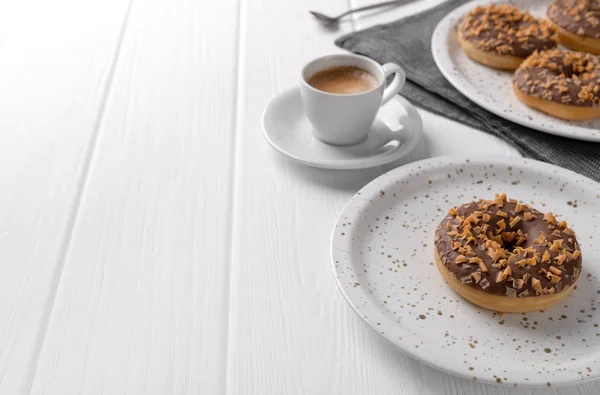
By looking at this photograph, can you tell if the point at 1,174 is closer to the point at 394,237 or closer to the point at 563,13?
the point at 394,237

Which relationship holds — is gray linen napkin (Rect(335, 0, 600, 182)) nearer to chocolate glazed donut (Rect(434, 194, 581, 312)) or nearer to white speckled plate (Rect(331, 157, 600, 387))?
white speckled plate (Rect(331, 157, 600, 387))

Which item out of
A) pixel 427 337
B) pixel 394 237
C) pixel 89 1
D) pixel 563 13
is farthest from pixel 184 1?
pixel 427 337

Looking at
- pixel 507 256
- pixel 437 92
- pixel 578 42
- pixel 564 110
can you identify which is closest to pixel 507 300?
pixel 507 256

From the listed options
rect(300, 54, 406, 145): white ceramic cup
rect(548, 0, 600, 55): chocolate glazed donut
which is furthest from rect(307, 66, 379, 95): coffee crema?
rect(548, 0, 600, 55): chocolate glazed donut

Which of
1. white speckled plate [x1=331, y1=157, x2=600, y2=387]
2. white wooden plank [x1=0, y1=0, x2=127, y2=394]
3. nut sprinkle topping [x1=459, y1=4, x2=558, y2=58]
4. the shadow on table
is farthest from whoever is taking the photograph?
nut sprinkle topping [x1=459, y1=4, x2=558, y2=58]

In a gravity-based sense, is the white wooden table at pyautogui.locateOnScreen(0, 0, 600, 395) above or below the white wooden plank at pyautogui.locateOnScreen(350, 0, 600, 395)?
above

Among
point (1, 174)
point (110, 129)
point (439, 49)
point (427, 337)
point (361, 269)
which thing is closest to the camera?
point (427, 337)
